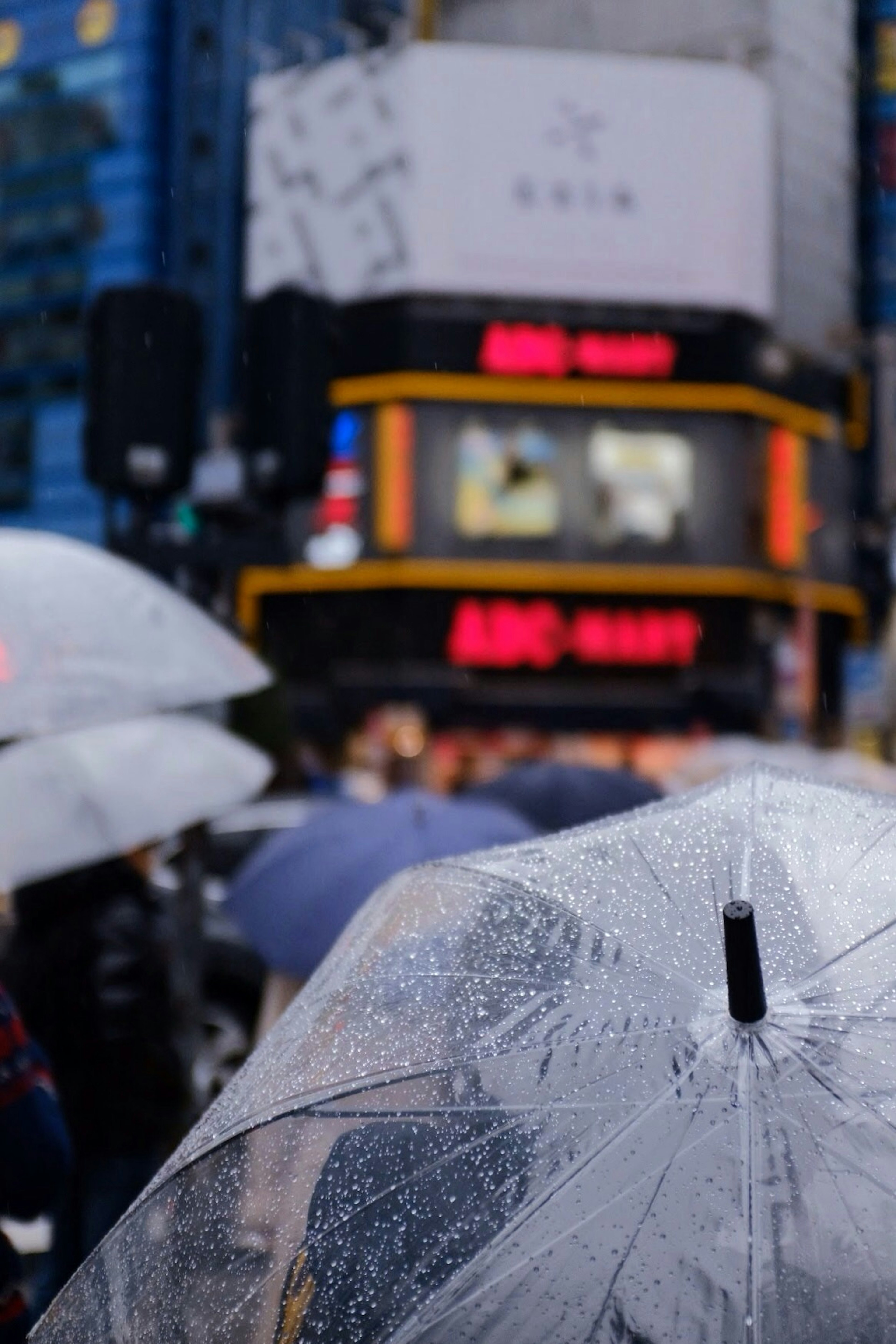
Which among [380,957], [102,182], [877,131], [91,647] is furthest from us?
[102,182]

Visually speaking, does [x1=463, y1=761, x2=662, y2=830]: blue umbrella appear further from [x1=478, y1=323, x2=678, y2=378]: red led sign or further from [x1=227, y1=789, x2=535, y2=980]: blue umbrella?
[x1=478, y1=323, x2=678, y2=378]: red led sign

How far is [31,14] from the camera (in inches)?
2066

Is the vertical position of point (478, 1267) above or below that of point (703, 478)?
below

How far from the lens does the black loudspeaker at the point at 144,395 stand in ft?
21.5

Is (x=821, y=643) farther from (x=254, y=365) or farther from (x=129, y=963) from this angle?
(x=129, y=963)

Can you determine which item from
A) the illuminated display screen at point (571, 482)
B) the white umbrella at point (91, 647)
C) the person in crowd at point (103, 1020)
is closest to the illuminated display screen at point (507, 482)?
the illuminated display screen at point (571, 482)

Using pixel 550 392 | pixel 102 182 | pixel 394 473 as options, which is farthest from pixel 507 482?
pixel 102 182

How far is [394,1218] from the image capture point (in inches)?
65.7

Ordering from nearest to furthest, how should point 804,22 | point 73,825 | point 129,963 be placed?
point 129,963, point 73,825, point 804,22

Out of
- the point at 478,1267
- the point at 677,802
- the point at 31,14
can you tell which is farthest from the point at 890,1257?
the point at 31,14

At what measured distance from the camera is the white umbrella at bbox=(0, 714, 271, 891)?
423cm

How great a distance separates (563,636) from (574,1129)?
904 inches

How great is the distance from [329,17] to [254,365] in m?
42.0

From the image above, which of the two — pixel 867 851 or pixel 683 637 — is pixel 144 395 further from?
pixel 683 637
